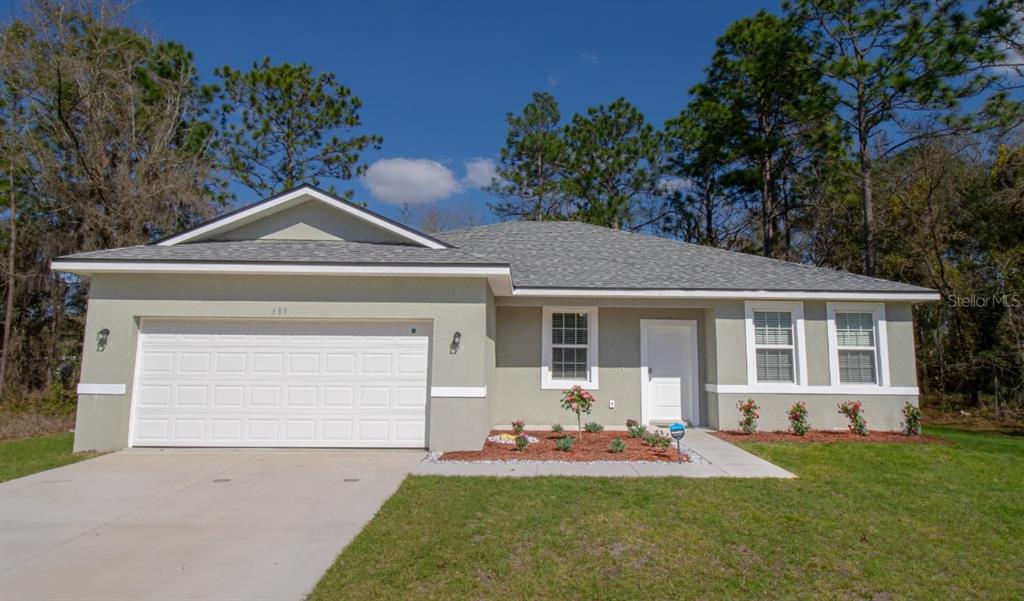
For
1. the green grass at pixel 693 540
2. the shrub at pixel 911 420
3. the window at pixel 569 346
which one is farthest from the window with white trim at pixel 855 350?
the window at pixel 569 346

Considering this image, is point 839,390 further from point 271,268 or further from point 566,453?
point 271,268

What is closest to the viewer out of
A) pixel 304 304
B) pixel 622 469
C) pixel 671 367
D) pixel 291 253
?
pixel 622 469

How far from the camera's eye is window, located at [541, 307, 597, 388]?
11.5 metres

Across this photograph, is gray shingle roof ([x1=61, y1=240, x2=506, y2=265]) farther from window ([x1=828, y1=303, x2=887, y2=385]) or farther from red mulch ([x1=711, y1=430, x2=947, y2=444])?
window ([x1=828, y1=303, x2=887, y2=385])

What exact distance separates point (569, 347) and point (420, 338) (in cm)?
372

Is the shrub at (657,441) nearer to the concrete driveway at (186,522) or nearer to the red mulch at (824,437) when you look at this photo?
the red mulch at (824,437)

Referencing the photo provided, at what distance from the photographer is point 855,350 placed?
11430 mm

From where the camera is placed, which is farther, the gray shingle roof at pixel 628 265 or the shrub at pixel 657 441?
the gray shingle roof at pixel 628 265

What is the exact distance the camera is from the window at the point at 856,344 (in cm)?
1136

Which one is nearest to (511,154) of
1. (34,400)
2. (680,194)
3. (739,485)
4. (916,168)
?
(680,194)

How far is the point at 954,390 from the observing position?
17219 mm

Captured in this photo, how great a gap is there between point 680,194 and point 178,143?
2029cm

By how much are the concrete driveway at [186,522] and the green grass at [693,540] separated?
1.47 feet

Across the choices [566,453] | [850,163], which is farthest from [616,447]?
[850,163]
